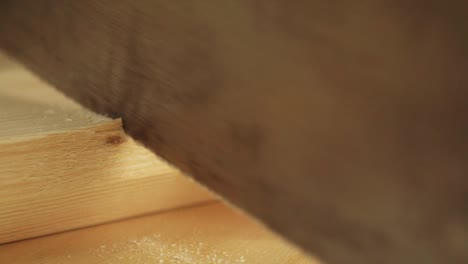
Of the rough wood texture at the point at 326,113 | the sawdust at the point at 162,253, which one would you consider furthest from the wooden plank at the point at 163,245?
the rough wood texture at the point at 326,113

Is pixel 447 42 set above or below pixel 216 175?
above

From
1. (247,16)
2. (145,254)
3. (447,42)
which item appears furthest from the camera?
(145,254)

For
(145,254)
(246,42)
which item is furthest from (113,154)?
(246,42)

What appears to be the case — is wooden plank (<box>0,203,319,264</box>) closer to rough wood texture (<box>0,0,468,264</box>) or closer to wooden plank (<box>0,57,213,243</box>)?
wooden plank (<box>0,57,213,243</box>)

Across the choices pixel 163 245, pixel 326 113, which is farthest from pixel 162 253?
pixel 326 113

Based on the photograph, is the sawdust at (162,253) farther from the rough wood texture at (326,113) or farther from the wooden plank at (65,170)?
the rough wood texture at (326,113)

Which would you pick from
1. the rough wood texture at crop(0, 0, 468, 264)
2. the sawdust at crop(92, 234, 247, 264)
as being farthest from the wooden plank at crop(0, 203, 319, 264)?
the rough wood texture at crop(0, 0, 468, 264)

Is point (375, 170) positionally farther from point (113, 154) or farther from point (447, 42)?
point (113, 154)
